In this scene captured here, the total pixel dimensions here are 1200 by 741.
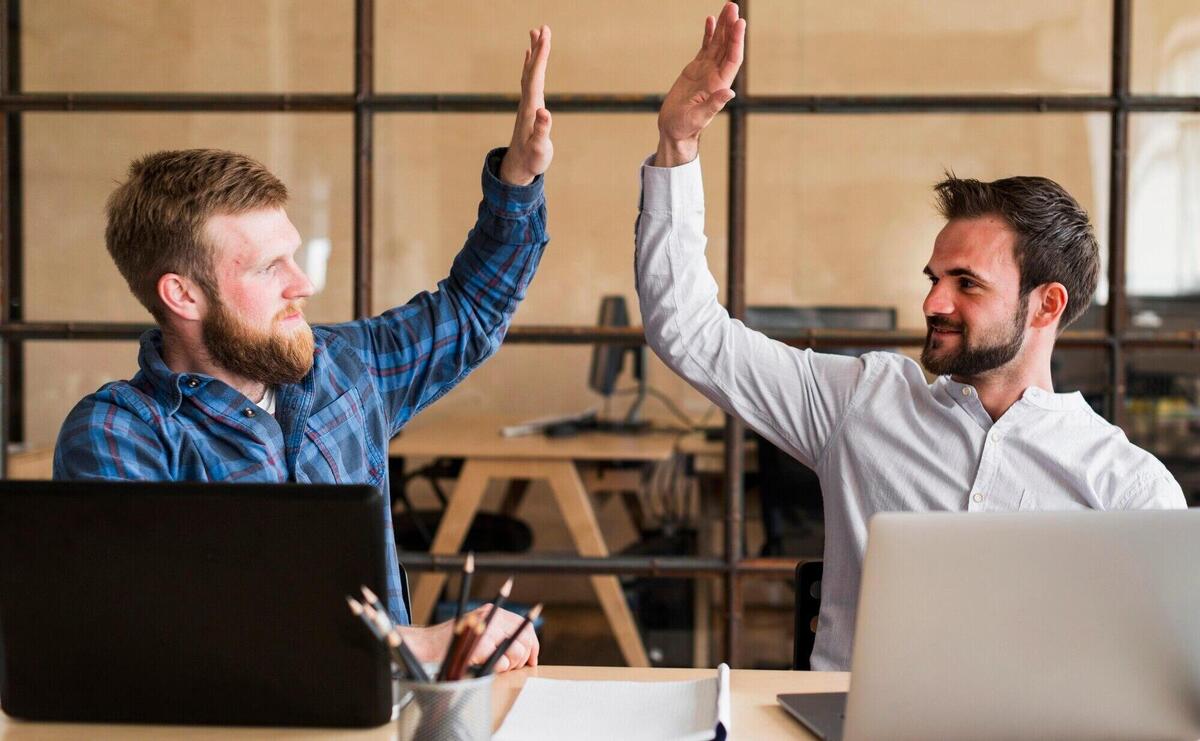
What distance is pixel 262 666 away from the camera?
4.04 feet

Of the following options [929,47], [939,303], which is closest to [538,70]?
[939,303]

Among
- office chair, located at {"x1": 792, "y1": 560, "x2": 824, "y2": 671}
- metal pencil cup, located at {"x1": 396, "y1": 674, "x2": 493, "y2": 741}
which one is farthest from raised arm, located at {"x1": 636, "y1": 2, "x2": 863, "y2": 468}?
metal pencil cup, located at {"x1": 396, "y1": 674, "x2": 493, "y2": 741}

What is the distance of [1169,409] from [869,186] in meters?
0.87

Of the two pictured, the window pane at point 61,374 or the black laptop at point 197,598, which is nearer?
the black laptop at point 197,598

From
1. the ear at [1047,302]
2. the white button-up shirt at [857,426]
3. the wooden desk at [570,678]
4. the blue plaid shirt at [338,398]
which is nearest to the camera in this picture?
the wooden desk at [570,678]

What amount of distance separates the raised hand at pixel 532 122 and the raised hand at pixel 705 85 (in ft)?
0.66

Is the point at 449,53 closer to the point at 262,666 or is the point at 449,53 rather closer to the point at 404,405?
the point at 404,405

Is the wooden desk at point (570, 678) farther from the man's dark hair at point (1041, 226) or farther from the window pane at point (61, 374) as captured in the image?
the window pane at point (61, 374)

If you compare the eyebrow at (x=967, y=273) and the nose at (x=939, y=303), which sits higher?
the eyebrow at (x=967, y=273)

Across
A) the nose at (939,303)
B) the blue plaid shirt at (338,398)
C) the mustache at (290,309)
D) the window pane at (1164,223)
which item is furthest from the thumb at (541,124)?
the window pane at (1164,223)

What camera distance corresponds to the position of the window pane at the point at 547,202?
2.75 metres

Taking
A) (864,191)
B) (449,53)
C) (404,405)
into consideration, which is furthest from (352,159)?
(864,191)

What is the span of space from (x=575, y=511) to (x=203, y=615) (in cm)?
167

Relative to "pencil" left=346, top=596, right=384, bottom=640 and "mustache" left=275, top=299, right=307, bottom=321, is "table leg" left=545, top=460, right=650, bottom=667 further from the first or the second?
"pencil" left=346, top=596, right=384, bottom=640
